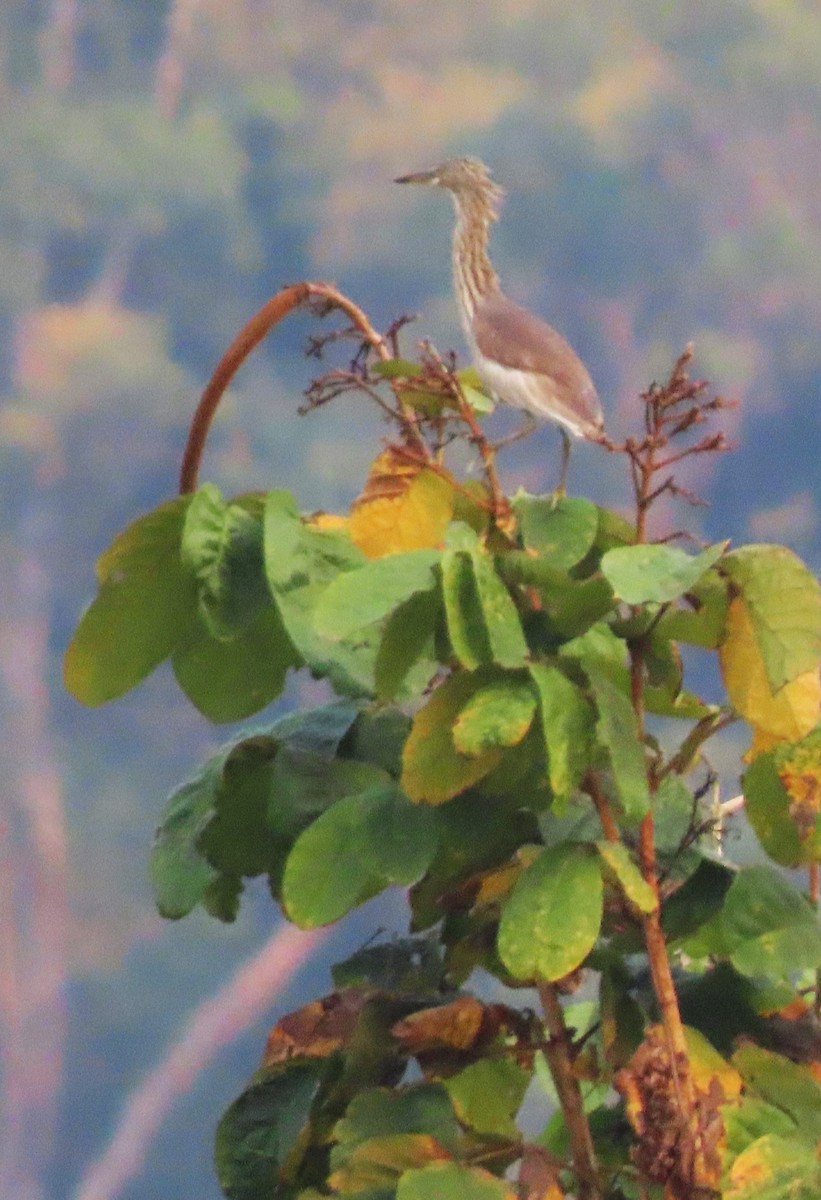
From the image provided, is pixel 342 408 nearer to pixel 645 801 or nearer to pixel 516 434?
pixel 516 434

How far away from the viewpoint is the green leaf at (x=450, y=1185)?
56cm

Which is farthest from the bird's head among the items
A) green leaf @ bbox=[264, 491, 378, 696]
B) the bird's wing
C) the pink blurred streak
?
the pink blurred streak

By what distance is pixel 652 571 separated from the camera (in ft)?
1.74

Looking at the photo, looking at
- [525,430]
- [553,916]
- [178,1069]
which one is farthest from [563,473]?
[178,1069]

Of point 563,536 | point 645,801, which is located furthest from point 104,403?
point 645,801

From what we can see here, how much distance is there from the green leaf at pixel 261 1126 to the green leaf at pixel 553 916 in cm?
21

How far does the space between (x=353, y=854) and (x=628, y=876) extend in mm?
134

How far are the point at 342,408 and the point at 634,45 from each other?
53cm

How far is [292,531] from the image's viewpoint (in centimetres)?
65

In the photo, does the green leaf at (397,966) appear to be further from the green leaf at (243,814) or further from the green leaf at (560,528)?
the green leaf at (560,528)

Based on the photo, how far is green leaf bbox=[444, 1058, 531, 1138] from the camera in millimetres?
654

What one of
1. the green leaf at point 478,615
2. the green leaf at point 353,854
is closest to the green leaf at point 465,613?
the green leaf at point 478,615

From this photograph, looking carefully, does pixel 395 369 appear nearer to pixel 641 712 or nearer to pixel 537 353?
pixel 537 353

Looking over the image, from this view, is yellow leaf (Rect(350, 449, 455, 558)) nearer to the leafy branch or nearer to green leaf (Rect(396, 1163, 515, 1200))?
the leafy branch
